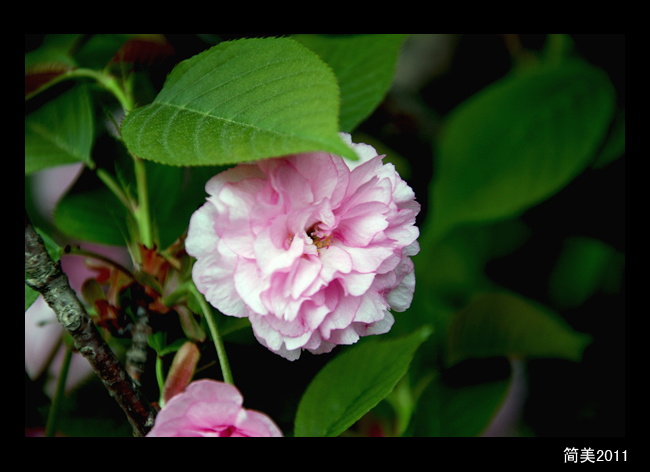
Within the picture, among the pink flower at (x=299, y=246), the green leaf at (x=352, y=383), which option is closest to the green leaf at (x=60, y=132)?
the pink flower at (x=299, y=246)

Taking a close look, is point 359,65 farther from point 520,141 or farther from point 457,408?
point 457,408

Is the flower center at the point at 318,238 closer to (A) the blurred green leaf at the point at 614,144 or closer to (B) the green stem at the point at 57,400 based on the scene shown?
(B) the green stem at the point at 57,400

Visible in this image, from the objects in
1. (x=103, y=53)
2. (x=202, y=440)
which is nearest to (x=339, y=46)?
(x=103, y=53)

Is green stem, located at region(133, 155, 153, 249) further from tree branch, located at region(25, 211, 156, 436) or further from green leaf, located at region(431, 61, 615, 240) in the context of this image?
green leaf, located at region(431, 61, 615, 240)

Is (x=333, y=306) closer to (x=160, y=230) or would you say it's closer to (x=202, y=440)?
(x=202, y=440)

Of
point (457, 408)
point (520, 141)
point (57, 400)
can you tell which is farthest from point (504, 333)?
point (57, 400)

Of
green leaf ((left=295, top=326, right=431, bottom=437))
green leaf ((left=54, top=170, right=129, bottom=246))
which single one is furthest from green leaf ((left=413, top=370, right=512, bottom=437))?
green leaf ((left=54, top=170, right=129, bottom=246))
